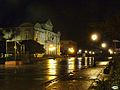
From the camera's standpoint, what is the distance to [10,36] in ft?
308

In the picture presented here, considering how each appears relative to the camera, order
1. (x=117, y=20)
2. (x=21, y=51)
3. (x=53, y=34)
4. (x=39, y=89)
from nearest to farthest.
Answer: (x=117, y=20) → (x=39, y=89) → (x=21, y=51) → (x=53, y=34)

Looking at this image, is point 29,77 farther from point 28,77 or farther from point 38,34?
point 38,34

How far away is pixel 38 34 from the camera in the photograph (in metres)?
101

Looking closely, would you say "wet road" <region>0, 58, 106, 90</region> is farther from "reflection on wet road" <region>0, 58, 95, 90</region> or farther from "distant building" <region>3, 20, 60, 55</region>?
"distant building" <region>3, 20, 60, 55</region>

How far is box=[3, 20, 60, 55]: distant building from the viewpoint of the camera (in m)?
94.8

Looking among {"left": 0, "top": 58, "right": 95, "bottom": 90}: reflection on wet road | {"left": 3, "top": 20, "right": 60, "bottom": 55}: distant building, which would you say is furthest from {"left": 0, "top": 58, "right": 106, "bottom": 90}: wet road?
{"left": 3, "top": 20, "right": 60, "bottom": 55}: distant building

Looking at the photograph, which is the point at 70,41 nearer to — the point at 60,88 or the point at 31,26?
the point at 31,26

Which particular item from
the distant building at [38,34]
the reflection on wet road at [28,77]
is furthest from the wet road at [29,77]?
the distant building at [38,34]

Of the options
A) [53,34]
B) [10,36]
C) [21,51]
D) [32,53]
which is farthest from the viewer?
[53,34]

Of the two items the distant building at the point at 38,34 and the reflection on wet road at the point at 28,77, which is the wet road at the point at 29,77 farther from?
the distant building at the point at 38,34

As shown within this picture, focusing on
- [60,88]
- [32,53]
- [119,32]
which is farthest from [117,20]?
[32,53]

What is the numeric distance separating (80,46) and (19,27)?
69.0 metres

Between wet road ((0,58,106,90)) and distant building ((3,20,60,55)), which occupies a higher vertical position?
distant building ((3,20,60,55))

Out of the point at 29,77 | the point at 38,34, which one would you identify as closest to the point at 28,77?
the point at 29,77
